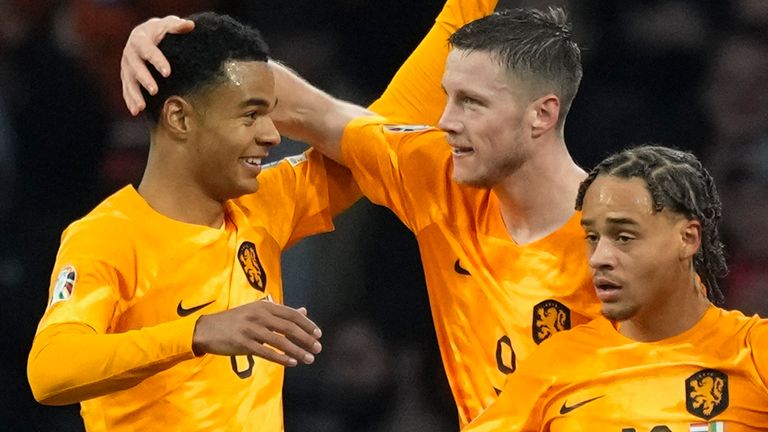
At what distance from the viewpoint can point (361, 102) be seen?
15.3 feet

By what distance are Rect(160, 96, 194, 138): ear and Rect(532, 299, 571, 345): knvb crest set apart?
0.83 metres

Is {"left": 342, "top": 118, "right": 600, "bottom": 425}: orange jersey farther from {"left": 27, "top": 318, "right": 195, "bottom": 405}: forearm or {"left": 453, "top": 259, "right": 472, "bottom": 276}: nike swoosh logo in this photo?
{"left": 27, "top": 318, "right": 195, "bottom": 405}: forearm

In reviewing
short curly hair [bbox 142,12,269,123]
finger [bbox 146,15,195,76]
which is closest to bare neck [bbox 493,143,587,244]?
short curly hair [bbox 142,12,269,123]

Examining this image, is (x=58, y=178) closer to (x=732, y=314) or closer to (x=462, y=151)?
(x=462, y=151)

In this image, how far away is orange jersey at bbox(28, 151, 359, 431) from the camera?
2432mm

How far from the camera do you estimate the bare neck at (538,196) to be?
2918mm

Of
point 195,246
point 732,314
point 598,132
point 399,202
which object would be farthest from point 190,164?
point 598,132

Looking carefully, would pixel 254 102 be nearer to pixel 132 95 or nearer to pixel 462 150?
pixel 132 95

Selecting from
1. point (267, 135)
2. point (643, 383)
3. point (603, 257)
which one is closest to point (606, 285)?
point (603, 257)

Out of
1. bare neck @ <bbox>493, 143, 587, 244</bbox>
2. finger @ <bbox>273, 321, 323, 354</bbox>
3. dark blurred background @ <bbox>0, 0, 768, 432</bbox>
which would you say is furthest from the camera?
dark blurred background @ <bbox>0, 0, 768, 432</bbox>

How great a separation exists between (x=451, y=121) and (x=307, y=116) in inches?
16.9

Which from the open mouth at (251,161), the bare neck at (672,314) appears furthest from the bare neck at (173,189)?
the bare neck at (672,314)

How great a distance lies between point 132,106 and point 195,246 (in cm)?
32

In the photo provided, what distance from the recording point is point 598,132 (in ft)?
15.1
